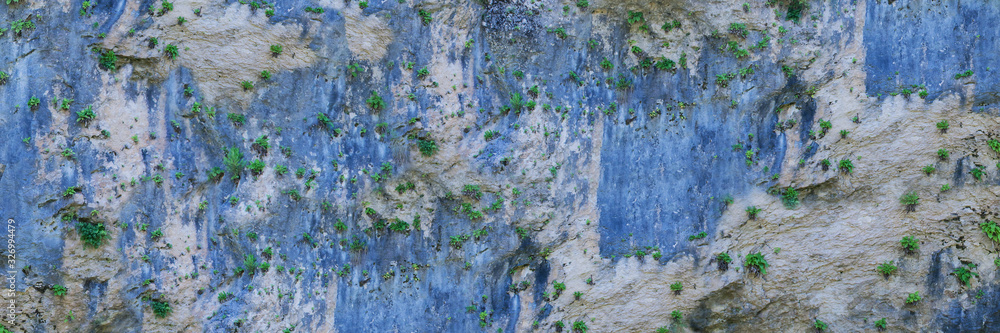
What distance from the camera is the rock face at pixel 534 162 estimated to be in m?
13.3

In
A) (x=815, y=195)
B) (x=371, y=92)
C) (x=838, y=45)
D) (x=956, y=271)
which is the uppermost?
(x=838, y=45)

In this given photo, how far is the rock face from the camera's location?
13328mm

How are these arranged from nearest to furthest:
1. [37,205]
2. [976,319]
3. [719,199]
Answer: [37,205]
[976,319]
[719,199]

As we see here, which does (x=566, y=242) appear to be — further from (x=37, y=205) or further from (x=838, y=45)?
(x=37, y=205)

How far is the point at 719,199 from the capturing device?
14.5 m

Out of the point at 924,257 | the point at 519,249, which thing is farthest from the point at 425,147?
the point at 924,257

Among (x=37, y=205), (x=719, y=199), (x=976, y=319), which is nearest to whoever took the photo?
(x=37, y=205)

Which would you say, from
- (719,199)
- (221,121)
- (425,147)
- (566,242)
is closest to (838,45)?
(719,199)

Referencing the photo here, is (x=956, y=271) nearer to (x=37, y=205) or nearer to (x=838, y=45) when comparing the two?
(x=838, y=45)

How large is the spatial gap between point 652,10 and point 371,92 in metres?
6.62

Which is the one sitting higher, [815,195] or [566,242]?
[815,195]

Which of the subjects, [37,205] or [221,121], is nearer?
[37,205]

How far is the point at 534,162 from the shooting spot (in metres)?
14.6

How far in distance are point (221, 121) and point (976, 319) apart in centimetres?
1623
